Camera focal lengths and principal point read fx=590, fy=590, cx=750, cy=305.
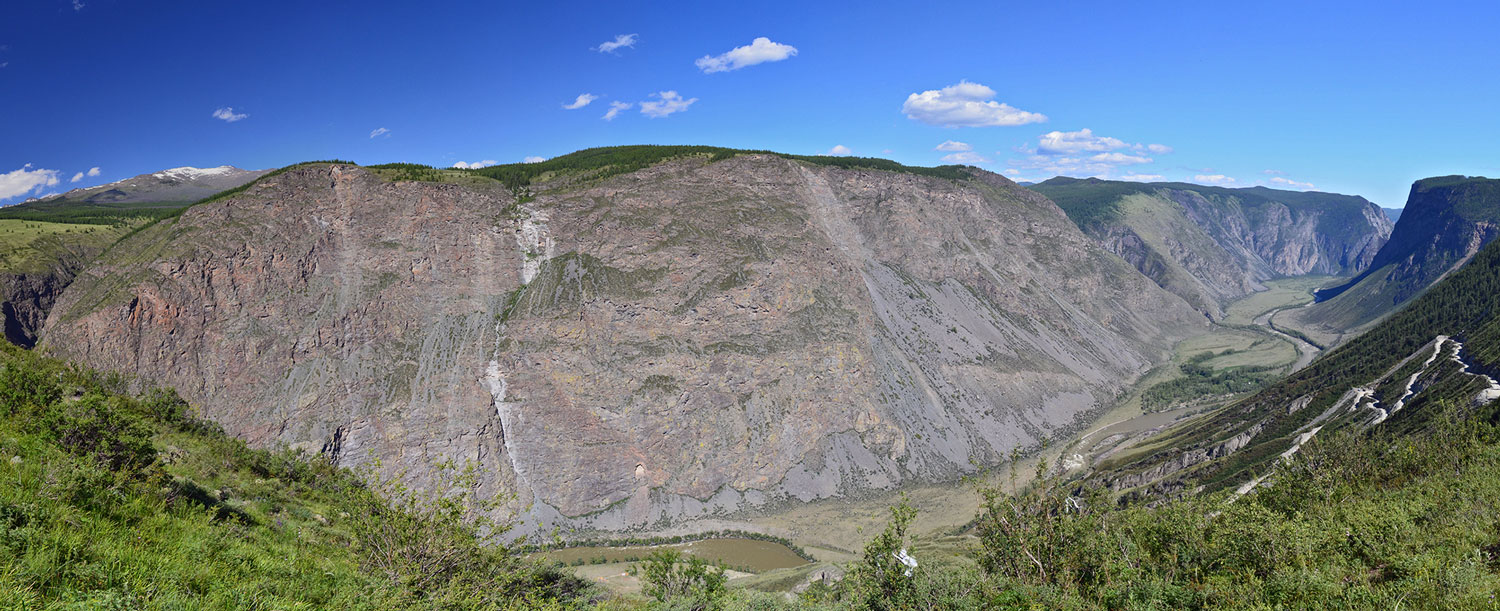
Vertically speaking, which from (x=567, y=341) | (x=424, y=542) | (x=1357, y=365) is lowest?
(x=1357, y=365)

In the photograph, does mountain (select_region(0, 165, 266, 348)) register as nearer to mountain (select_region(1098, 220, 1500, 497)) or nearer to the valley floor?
the valley floor

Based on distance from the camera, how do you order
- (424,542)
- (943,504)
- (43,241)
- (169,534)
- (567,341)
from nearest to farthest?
1. (169,534)
2. (424,542)
3. (567,341)
4. (943,504)
5. (43,241)

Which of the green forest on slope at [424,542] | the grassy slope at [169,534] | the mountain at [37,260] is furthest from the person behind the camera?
the mountain at [37,260]

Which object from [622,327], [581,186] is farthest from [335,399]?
[581,186]

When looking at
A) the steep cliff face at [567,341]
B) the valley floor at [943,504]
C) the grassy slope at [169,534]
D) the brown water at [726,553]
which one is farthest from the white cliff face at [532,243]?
the grassy slope at [169,534]

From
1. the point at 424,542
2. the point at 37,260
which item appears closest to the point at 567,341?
the point at 424,542

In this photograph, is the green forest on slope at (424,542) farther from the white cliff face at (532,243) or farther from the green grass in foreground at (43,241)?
Answer: the green grass in foreground at (43,241)

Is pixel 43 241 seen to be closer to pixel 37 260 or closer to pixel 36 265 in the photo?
pixel 37 260
